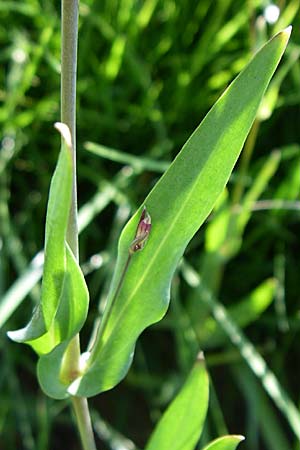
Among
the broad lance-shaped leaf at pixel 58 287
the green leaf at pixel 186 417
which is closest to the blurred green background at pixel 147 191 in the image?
the green leaf at pixel 186 417

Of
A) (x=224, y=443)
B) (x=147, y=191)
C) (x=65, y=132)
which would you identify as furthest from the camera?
(x=147, y=191)

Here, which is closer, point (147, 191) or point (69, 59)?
point (69, 59)

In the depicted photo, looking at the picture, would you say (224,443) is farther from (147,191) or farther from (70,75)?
(147,191)

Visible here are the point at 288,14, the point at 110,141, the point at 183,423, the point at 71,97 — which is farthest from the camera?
the point at 110,141

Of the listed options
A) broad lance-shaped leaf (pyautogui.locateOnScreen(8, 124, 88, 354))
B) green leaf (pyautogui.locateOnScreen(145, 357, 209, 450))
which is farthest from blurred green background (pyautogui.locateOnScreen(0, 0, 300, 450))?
broad lance-shaped leaf (pyautogui.locateOnScreen(8, 124, 88, 354))

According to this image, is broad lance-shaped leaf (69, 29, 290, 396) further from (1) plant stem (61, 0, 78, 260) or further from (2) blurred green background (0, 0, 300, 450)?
(2) blurred green background (0, 0, 300, 450)

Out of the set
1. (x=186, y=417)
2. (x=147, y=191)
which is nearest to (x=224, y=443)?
(x=186, y=417)

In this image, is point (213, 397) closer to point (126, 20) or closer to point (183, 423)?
point (183, 423)

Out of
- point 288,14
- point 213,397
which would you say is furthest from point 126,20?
point 213,397
